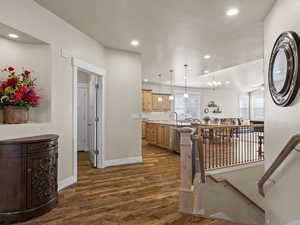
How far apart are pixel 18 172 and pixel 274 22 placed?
3.91 meters

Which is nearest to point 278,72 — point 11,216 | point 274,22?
point 274,22

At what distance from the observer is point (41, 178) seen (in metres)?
2.32

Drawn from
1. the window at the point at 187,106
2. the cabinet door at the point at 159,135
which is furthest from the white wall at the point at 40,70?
the window at the point at 187,106

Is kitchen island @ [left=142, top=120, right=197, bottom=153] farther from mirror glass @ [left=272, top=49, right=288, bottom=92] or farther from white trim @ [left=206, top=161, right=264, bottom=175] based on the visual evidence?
mirror glass @ [left=272, top=49, right=288, bottom=92]

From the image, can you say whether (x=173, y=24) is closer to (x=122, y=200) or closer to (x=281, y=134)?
(x=281, y=134)

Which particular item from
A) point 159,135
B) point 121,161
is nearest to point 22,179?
point 121,161

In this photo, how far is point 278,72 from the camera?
7.95 ft

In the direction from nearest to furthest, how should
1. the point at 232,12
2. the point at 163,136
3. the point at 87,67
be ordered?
the point at 232,12
the point at 87,67
the point at 163,136

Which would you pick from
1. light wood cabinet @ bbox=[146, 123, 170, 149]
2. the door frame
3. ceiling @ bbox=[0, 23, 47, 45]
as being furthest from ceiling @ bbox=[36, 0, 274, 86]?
light wood cabinet @ bbox=[146, 123, 170, 149]

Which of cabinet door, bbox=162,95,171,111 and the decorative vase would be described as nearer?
the decorative vase

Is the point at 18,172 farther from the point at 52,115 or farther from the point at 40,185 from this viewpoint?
the point at 52,115

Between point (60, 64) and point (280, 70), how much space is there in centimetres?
330

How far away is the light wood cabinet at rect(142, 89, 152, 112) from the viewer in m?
9.00

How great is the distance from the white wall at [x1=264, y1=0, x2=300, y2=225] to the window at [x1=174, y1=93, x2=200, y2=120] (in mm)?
7982
